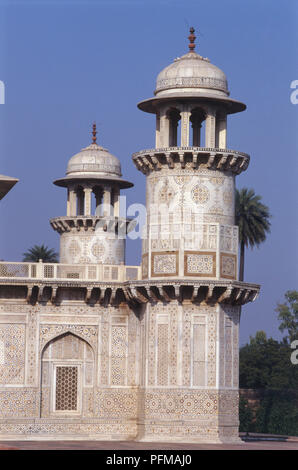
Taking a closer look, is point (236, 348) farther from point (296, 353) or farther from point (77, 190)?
point (296, 353)

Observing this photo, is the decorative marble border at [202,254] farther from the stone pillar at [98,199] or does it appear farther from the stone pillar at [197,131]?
the stone pillar at [98,199]

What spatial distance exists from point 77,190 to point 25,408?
1609cm

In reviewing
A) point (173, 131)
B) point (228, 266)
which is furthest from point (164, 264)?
point (173, 131)

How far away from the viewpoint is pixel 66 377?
47219 millimetres

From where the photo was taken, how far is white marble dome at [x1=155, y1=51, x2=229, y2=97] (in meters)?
46.2

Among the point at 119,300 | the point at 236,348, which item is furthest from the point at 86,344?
the point at 236,348

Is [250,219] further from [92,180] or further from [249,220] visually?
[92,180]

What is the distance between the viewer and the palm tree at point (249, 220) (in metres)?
76.4

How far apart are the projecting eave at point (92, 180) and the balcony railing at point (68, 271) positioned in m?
11.8

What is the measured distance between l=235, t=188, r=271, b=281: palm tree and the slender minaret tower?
29.8 m

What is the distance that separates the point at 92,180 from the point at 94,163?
119 centimetres

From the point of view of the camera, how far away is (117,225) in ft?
200

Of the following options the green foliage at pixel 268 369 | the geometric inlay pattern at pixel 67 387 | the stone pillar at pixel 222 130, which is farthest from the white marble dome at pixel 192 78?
the green foliage at pixel 268 369

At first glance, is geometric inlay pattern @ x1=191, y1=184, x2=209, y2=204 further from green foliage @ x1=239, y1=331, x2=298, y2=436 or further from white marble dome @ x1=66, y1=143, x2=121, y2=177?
green foliage @ x1=239, y1=331, x2=298, y2=436
